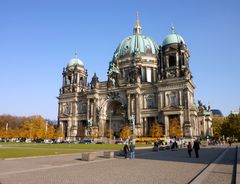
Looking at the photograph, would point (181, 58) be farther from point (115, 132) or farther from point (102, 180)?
point (102, 180)

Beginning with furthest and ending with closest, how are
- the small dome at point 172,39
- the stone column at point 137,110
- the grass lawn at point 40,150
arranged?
the small dome at point 172,39, the stone column at point 137,110, the grass lawn at point 40,150

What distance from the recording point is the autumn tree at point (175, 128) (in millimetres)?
71250

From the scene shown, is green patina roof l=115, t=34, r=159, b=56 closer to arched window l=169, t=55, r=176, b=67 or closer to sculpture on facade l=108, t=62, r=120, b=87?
sculpture on facade l=108, t=62, r=120, b=87

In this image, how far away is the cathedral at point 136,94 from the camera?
77.4 meters

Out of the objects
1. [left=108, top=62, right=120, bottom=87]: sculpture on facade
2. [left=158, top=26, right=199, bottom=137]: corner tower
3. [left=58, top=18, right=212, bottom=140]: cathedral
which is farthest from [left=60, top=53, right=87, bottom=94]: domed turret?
[left=158, top=26, right=199, bottom=137]: corner tower

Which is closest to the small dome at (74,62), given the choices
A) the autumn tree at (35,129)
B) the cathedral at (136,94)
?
the cathedral at (136,94)

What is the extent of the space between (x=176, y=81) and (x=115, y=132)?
29968mm

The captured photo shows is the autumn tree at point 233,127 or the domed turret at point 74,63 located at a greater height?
the domed turret at point 74,63

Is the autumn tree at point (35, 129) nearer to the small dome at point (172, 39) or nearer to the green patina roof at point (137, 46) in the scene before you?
the green patina roof at point (137, 46)

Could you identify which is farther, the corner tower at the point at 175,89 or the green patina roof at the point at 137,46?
the green patina roof at the point at 137,46

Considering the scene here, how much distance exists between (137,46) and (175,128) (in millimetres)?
42623

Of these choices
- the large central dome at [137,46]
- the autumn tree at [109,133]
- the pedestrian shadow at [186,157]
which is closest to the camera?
the pedestrian shadow at [186,157]

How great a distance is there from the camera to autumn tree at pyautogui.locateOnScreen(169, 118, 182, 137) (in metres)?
71.2

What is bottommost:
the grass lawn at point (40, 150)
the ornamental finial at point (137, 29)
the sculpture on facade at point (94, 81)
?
the grass lawn at point (40, 150)
